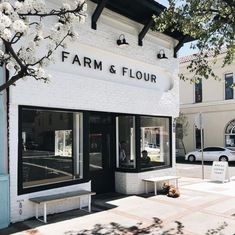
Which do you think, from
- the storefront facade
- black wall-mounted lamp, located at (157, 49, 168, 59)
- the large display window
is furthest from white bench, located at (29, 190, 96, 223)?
black wall-mounted lamp, located at (157, 49, 168, 59)

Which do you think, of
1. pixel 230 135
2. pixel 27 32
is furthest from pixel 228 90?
pixel 27 32

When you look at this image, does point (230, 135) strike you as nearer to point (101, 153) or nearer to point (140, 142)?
point (140, 142)

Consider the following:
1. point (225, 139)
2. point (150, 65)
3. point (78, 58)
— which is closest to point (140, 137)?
point (150, 65)

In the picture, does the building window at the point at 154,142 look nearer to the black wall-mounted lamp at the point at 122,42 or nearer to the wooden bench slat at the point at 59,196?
the black wall-mounted lamp at the point at 122,42

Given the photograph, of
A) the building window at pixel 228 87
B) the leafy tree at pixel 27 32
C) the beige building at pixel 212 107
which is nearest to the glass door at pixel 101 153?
the leafy tree at pixel 27 32

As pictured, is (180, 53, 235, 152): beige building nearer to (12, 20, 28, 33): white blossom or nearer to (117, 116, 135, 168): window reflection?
(117, 116, 135, 168): window reflection

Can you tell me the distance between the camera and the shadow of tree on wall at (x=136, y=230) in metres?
7.20

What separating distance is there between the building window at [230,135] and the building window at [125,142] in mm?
16480

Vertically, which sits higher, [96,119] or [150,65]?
[150,65]

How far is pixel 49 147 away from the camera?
897cm

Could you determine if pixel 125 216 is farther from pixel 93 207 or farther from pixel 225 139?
pixel 225 139

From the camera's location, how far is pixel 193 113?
2811 centimetres

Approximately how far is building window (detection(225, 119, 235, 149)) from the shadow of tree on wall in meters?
19.3

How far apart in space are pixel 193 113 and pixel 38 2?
81.4 ft
